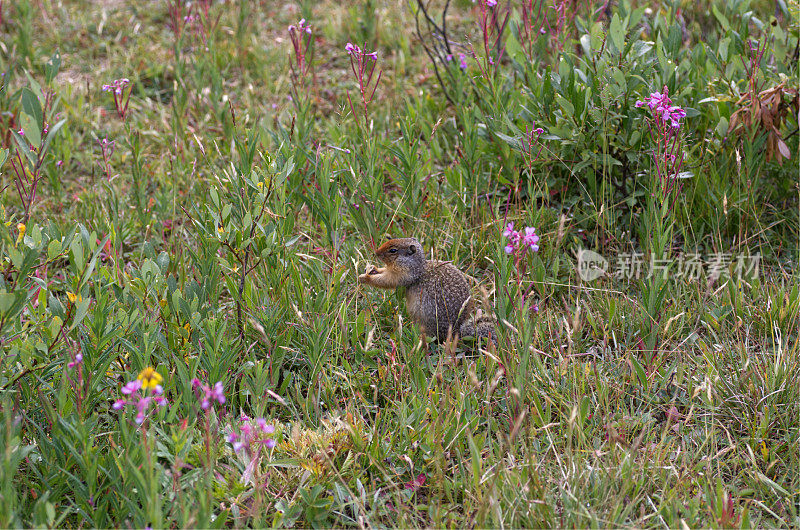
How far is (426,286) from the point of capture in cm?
406

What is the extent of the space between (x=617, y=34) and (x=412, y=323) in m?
2.11

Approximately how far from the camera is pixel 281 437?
3203mm

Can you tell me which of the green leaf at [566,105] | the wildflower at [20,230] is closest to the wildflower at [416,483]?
the wildflower at [20,230]

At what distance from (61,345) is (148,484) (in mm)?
1041

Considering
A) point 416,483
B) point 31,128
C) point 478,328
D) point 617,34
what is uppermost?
point 617,34

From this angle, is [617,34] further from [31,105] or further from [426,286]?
[31,105]

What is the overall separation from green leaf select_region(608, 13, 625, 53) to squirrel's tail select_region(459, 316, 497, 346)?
1847 millimetres

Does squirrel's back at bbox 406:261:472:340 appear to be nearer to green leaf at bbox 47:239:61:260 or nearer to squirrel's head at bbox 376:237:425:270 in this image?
squirrel's head at bbox 376:237:425:270

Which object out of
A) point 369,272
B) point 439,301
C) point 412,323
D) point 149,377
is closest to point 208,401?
point 149,377

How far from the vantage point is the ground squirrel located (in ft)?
13.2

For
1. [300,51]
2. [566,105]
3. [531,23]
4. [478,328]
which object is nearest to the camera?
[478,328]

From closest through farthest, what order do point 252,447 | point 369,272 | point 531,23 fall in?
point 252,447 < point 369,272 < point 531,23

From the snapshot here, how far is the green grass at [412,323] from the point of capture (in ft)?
9.46

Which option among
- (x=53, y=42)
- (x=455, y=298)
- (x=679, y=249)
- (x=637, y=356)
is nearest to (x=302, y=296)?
(x=455, y=298)
